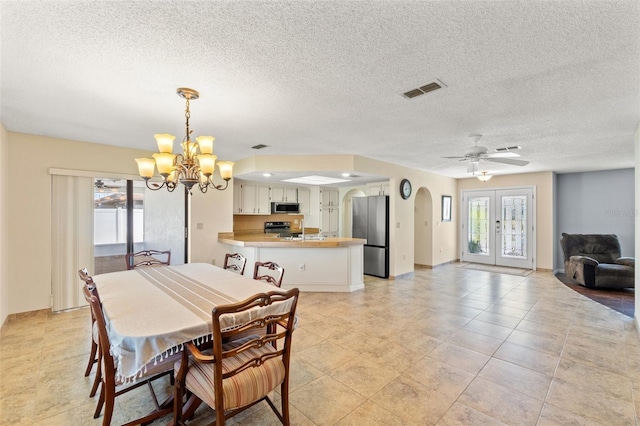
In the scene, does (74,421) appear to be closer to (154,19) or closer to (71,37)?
(71,37)

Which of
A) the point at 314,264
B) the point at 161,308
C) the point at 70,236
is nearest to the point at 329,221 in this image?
the point at 314,264

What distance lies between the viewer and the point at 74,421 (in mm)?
1883

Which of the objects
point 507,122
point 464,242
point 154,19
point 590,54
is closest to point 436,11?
point 590,54

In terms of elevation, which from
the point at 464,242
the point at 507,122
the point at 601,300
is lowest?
the point at 601,300

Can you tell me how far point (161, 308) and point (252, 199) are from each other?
4.81 meters

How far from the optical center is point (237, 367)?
5.28ft

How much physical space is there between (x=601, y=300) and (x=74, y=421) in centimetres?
648

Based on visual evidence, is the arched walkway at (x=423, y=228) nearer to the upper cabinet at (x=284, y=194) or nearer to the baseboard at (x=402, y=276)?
the baseboard at (x=402, y=276)

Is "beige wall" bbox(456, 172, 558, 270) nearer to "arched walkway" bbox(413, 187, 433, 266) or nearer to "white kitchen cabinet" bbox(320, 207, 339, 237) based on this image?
"arched walkway" bbox(413, 187, 433, 266)

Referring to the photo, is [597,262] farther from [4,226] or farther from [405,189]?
[4,226]

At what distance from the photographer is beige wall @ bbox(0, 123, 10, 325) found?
3.28m

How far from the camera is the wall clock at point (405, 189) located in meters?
6.13

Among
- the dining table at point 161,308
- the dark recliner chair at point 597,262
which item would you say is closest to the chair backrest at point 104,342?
the dining table at point 161,308

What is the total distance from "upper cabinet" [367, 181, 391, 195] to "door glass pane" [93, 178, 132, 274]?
14.8 feet
